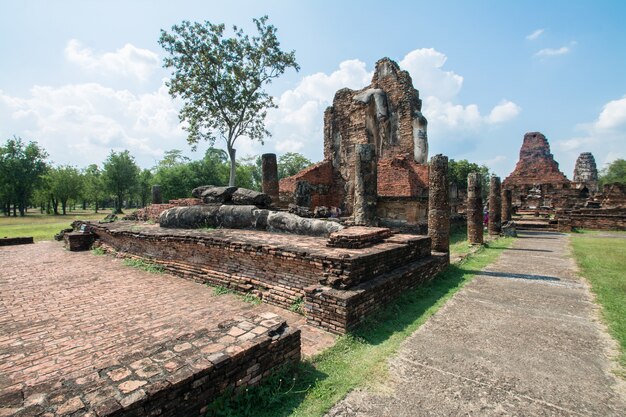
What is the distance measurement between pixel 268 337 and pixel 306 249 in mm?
2334

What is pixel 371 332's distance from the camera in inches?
155

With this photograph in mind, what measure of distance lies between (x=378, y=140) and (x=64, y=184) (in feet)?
132

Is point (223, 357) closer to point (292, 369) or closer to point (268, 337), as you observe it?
point (268, 337)

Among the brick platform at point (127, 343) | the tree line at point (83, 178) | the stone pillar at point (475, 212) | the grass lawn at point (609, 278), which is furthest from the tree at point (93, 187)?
the grass lawn at point (609, 278)

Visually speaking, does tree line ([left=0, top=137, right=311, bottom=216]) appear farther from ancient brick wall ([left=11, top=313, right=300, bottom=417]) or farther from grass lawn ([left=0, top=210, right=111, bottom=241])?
ancient brick wall ([left=11, top=313, right=300, bottom=417])

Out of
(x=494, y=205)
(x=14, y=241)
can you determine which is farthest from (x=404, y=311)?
(x=14, y=241)

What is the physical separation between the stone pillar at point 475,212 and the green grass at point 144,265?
1007 cm

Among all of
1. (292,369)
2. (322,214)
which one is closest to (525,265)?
(322,214)

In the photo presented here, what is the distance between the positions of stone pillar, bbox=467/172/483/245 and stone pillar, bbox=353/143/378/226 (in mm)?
4675

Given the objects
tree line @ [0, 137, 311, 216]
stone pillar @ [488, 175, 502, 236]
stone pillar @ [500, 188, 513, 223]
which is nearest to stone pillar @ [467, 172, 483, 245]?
stone pillar @ [488, 175, 502, 236]

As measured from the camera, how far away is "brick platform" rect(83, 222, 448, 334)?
416cm

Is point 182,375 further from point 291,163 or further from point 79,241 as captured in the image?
point 291,163

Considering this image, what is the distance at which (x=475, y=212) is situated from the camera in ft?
37.6

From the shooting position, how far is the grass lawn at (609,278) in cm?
405
